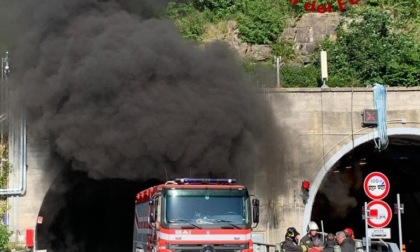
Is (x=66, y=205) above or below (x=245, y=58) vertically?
below

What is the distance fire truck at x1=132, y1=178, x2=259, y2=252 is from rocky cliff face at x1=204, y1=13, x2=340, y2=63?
80.6ft

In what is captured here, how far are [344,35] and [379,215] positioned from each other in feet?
88.3

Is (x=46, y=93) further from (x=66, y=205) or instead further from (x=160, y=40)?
(x=66, y=205)

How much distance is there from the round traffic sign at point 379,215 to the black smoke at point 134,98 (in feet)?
30.7

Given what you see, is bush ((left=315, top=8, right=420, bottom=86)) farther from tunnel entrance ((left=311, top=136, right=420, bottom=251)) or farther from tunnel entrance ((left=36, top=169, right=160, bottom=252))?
tunnel entrance ((left=36, top=169, right=160, bottom=252))

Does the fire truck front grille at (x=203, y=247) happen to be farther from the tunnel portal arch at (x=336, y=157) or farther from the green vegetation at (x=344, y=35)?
the green vegetation at (x=344, y=35)

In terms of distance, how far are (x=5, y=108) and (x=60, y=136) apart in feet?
8.92

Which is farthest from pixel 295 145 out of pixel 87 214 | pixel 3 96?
pixel 87 214

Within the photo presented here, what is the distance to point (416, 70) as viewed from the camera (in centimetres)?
3353

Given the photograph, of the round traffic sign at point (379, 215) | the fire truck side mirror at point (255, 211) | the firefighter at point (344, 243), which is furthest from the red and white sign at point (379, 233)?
the fire truck side mirror at point (255, 211)

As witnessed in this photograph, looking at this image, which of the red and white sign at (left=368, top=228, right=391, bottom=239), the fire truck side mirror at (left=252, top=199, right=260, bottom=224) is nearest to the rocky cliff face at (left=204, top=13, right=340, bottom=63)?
the fire truck side mirror at (left=252, top=199, right=260, bottom=224)

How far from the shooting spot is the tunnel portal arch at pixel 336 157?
24175 millimetres

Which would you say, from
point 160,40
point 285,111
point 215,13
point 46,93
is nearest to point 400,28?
point 215,13

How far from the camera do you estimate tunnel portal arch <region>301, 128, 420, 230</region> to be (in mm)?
24175
